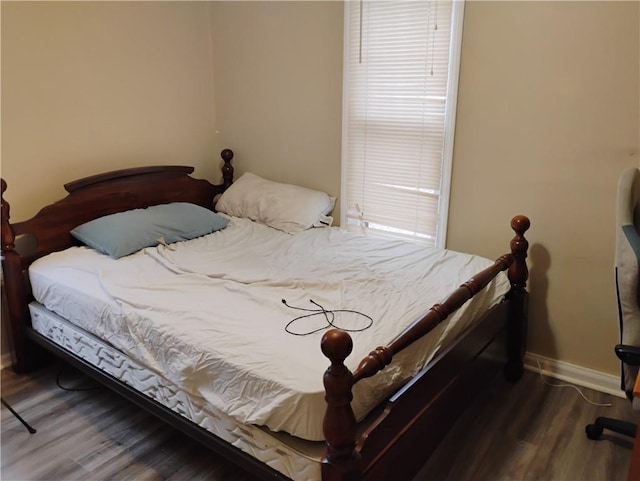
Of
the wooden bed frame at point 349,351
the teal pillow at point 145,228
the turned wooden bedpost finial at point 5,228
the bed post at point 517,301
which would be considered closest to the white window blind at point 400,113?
the bed post at point 517,301

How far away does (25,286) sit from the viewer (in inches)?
104

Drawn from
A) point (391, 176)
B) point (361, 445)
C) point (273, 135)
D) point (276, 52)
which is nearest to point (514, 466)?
point (361, 445)

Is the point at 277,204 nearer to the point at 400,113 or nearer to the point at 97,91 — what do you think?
the point at 400,113

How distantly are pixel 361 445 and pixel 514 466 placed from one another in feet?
3.04

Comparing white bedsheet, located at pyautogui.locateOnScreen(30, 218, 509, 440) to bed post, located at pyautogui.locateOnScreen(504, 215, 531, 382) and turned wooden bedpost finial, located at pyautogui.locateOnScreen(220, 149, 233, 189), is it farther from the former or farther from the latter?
turned wooden bedpost finial, located at pyautogui.locateOnScreen(220, 149, 233, 189)

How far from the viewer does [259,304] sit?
2.09 meters

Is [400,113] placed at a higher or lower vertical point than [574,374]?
higher

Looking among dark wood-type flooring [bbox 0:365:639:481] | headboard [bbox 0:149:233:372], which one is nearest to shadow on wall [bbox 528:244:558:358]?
dark wood-type flooring [bbox 0:365:639:481]

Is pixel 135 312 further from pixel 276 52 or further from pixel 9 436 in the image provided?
pixel 276 52

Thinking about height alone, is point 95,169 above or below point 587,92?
below

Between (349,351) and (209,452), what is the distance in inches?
44.0

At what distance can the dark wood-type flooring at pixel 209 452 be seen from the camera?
2.02m

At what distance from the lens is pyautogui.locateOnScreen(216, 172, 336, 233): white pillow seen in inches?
123

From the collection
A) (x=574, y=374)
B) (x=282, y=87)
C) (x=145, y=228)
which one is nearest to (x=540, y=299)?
(x=574, y=374)
